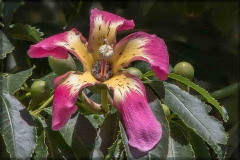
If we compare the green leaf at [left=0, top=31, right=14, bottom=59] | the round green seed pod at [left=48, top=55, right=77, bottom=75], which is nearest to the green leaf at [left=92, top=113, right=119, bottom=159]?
the round green seed pod at [left=48, top=55, right=77, bottom=75]

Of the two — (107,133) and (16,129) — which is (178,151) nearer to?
(107,133)

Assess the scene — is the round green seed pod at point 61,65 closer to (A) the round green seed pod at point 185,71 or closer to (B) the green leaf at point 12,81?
(B) the green leaf at point 12,81

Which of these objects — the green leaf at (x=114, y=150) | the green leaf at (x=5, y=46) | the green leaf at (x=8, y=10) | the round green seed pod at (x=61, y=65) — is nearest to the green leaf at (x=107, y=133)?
the green leaf at (x=114, y=150)

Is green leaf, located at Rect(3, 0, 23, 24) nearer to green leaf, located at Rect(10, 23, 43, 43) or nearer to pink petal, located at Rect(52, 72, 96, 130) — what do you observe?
green leaf, located at Rect(10, 23, 43, 43)

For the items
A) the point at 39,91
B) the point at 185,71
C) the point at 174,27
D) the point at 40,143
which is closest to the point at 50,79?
the point at 39,91

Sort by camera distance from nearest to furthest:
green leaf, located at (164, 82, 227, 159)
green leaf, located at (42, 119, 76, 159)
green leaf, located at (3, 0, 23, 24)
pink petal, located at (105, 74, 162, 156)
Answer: pink petal, located at (105, 74, 162, 156)
green leaf, located at (164, 82, 227, 159)
green leaf, located at (42, 119, 76, 159)
green leaf, located at (3, 0, 23, 24)
